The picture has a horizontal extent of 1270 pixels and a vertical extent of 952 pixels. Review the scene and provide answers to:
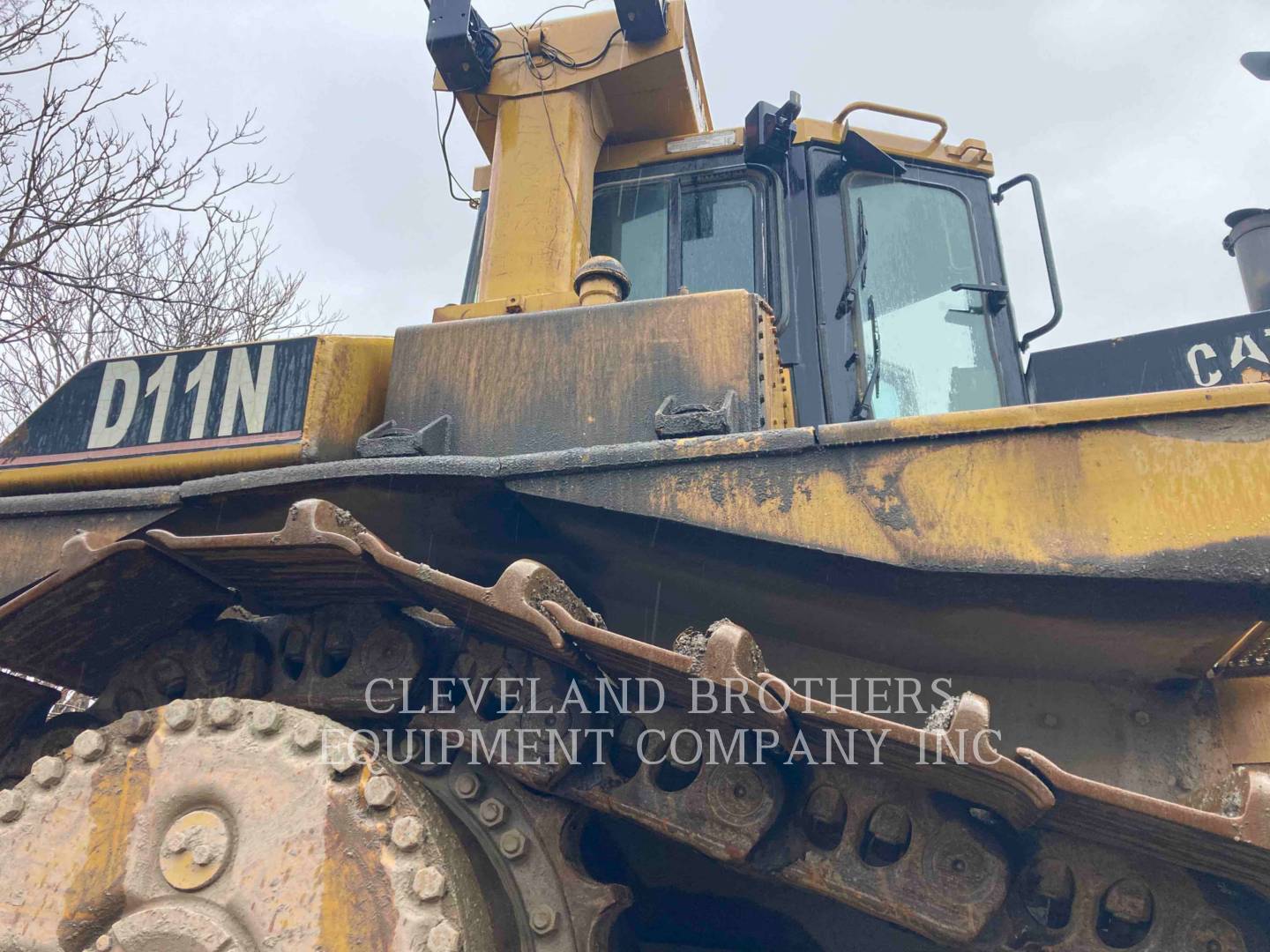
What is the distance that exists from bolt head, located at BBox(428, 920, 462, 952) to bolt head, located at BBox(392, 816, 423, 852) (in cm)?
13

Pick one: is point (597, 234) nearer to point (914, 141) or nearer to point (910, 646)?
point (914, 141)

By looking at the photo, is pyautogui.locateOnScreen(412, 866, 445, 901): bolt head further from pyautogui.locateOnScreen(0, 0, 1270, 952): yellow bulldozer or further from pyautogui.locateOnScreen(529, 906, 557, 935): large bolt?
pyautogui.locateOnScreen(529, 906, 557, 935): large bolt

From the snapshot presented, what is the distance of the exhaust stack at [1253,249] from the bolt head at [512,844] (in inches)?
190

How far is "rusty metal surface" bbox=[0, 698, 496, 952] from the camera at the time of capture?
174 cm

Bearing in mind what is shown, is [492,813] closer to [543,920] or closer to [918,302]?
[543,920]

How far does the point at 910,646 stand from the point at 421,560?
1053 mm

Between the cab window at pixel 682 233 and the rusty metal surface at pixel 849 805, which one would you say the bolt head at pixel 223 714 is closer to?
the rusty metal surface at pixel 849 805

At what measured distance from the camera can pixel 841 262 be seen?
11.5 ft

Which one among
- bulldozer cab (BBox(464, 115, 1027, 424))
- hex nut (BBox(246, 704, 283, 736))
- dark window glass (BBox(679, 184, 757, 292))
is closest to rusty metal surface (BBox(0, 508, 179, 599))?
hex nut (BBox(246, 704, 283, 736))

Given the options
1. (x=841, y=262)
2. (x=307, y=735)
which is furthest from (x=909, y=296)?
(x=307, y=735)

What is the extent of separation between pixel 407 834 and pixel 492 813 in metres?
0.30

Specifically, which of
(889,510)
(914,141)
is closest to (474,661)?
(889,510)

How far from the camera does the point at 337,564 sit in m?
1.95

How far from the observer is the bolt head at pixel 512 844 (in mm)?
2002
